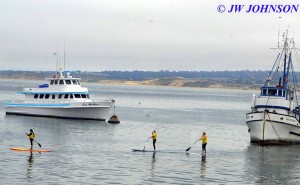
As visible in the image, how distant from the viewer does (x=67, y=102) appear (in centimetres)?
7850

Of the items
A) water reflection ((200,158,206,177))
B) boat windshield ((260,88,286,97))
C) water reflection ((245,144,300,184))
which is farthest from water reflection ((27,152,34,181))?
boat windshield ((260,88,286,97))

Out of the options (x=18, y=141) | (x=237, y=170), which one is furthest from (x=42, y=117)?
(x=237, y=170)

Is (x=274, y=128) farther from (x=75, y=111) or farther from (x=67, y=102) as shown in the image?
(x=67, y=102)

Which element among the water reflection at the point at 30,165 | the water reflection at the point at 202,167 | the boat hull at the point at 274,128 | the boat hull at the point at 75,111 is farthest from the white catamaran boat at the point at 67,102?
the water reflection at the point at 202,167

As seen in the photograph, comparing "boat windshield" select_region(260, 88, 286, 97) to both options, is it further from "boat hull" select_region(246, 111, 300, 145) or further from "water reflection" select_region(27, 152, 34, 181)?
"water reflection" select_region(27, 152, 34, 181)

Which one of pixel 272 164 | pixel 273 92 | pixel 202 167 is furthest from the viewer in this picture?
pixel 273 92

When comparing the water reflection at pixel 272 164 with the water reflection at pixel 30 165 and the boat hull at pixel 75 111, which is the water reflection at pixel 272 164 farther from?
the boat hull at pixel 75 111

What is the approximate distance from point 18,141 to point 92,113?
89.2ft

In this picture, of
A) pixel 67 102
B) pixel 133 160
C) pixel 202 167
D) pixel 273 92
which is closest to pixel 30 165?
pixel 133 160

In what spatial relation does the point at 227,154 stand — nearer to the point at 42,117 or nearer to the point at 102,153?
the point at 102,153

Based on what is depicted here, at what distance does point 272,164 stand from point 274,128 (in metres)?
13.5

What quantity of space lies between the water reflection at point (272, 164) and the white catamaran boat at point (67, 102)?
28601 millimetres

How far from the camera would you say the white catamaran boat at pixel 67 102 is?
7831 centimetres

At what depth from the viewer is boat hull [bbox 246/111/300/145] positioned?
55.7 metres
